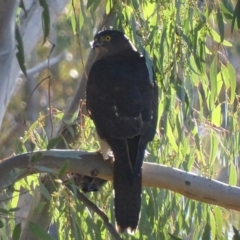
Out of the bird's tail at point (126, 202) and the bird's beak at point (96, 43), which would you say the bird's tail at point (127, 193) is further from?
the bird's beak at point (96, 43)

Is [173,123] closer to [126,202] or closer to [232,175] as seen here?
[232,175]

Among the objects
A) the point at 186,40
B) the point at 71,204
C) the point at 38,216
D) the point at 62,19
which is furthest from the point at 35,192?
the point at 62,19

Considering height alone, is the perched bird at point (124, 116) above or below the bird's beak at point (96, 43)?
below

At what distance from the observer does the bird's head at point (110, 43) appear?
3.53 metres

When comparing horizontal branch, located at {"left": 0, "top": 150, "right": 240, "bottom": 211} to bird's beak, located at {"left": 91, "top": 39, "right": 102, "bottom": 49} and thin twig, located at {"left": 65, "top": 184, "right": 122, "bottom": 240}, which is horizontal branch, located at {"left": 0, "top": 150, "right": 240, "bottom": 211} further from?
bird's beak, located at {"left": 91, "top": 39, "right": 102, "bottom": 49}

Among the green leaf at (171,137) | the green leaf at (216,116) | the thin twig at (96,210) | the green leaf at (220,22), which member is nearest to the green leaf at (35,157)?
the thin twig at (96,210)

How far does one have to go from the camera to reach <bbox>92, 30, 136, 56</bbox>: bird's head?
3526mm

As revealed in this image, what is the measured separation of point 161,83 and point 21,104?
5.12 m

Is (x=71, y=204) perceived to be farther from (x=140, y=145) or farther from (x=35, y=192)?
(x=35, y=192)

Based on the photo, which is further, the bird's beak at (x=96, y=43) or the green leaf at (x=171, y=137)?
the bird's beak at (x=96, y=43)

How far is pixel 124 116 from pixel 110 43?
69cm

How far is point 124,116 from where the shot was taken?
9.84ft

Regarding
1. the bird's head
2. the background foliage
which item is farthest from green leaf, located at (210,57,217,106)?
the bird's head

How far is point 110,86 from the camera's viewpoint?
126 inches
